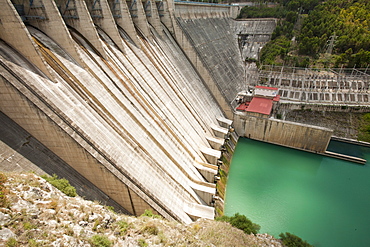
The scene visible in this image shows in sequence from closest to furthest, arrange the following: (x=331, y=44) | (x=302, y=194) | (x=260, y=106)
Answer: (x=302, y=194)
(x=260, y=106)
(x=331, y=44)

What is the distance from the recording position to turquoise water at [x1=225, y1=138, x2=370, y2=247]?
655 inches

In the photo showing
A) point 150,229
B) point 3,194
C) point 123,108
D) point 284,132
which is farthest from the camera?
point 284,132

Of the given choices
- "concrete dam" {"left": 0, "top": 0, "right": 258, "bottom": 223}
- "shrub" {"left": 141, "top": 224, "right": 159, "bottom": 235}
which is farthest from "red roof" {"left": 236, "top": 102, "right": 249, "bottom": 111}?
"shrub" {"left": 141, "top": 224, "right": 159, "bottom": 235}

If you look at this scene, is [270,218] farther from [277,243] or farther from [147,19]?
[147,19]

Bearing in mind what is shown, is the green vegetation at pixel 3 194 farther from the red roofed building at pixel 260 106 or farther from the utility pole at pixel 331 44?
the utility pole at pixel 331 44

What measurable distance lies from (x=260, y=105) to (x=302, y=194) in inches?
470

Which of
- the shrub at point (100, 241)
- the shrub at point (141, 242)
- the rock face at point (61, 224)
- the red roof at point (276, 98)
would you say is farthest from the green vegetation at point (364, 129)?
the shrub at point (100, 241)

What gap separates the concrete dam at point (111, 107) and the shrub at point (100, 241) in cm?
408

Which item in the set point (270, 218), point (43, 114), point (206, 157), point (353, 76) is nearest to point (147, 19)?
point (206, 157)

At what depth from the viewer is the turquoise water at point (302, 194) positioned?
54.5ft

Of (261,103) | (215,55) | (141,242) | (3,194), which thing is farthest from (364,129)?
(3,194)

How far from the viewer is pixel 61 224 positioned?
7.02 metres

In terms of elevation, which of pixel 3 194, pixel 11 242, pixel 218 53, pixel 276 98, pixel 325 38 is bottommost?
pixel 276 98

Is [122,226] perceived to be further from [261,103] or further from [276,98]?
[276,98]
